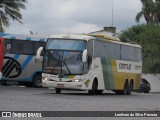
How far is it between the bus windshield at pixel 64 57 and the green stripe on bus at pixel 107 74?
7.94 feet

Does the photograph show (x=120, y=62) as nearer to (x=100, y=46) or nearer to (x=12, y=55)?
(x=100, y=46)

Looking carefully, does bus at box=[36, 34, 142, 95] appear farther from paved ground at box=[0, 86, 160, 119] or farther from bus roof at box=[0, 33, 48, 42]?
bus roof at box=[0, 33, 48, 42]

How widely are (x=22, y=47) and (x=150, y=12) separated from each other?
35535 millimetres

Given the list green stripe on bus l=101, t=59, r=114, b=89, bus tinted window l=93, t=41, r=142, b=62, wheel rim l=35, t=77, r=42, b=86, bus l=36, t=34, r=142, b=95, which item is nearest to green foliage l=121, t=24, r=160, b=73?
bus tinted window l=93, t=41, r=142, b=62

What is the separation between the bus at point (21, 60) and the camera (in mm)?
36000

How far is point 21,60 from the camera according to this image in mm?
36312

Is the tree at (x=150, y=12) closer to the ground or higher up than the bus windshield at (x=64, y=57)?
higher up

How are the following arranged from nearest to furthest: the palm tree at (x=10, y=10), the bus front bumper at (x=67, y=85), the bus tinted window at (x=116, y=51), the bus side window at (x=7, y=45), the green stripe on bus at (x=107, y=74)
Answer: the bus front bumper at (x=67, y=85)
the bus tinted window at (x=116, y=51)
the green stripe on bus at (x=107, y=74)
the bus side window at (x=7, y=45)
the palm tree at (x=10, y=10)

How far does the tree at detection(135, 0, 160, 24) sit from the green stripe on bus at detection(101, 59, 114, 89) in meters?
37.1

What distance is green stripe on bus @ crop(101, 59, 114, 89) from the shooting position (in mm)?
30984

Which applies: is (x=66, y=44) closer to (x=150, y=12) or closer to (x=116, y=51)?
(x=116, y=51)

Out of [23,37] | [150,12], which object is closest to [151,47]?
[150,12]

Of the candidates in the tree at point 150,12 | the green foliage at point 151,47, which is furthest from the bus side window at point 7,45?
the tree at point 150,12

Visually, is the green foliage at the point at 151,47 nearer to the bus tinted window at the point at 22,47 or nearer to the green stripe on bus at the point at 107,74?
the bus tinted window at the point at 22,47
